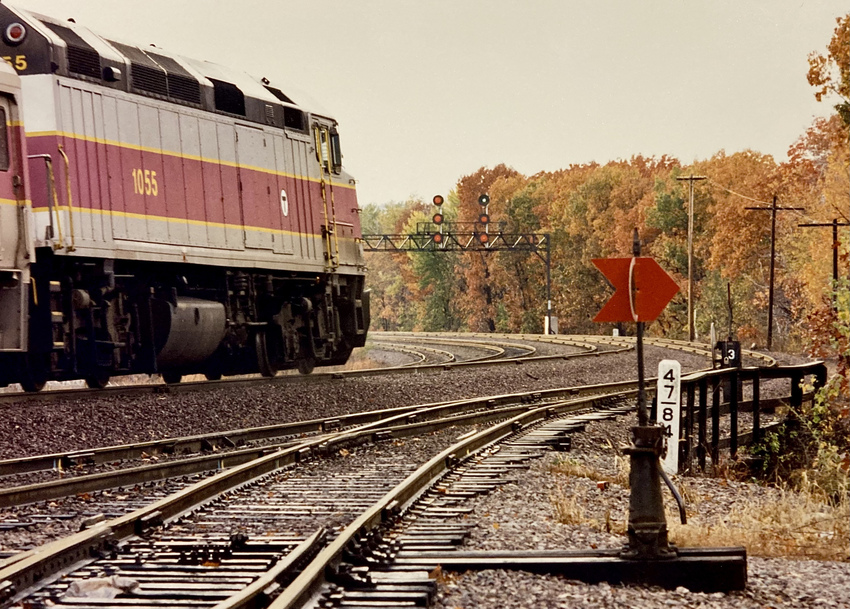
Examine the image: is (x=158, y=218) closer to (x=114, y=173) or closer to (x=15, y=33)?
(x=114, y=173)

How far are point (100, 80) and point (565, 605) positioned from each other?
36.2ft

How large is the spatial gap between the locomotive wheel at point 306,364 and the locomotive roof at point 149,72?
4.01 metres

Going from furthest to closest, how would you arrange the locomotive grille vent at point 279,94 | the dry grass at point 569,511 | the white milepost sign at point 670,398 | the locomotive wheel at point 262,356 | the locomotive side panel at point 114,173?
the locomotive grille vent at point 279,94 → the locomotive wheel at point 262,356 → the locomotive side panel at point 114,173 → the white milepost sign at point 670,398 → the dry grass at point 569,511

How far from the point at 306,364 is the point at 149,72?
6.33m

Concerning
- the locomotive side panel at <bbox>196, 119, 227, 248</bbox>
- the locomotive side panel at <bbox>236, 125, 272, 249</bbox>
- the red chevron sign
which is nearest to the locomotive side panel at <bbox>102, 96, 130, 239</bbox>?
the locomotive side panel at <bbox>196, 119, 227, 248</bbox>

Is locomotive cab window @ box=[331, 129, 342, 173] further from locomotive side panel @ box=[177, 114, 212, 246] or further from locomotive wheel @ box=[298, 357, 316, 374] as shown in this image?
locomotive side panel @ box=[177, 114, 212, 246]

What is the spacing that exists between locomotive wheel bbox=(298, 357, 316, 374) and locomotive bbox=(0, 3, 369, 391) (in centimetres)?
6

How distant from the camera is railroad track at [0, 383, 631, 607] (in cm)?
552

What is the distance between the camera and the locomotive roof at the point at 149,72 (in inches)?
531

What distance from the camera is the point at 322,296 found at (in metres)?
19.2

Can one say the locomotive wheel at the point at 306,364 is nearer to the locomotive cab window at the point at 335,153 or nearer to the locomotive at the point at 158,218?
the locomotive at the point at 158,218

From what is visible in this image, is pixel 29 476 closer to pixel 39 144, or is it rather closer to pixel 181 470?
pixel 181 470

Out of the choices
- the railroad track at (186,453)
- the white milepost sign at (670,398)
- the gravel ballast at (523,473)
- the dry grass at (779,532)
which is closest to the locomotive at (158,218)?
the gravel ballast at (523,473)

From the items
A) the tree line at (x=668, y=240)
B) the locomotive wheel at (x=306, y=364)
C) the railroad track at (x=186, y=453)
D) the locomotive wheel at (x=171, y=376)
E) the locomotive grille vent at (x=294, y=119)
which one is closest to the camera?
the railroad track at (x=186, y=453)
